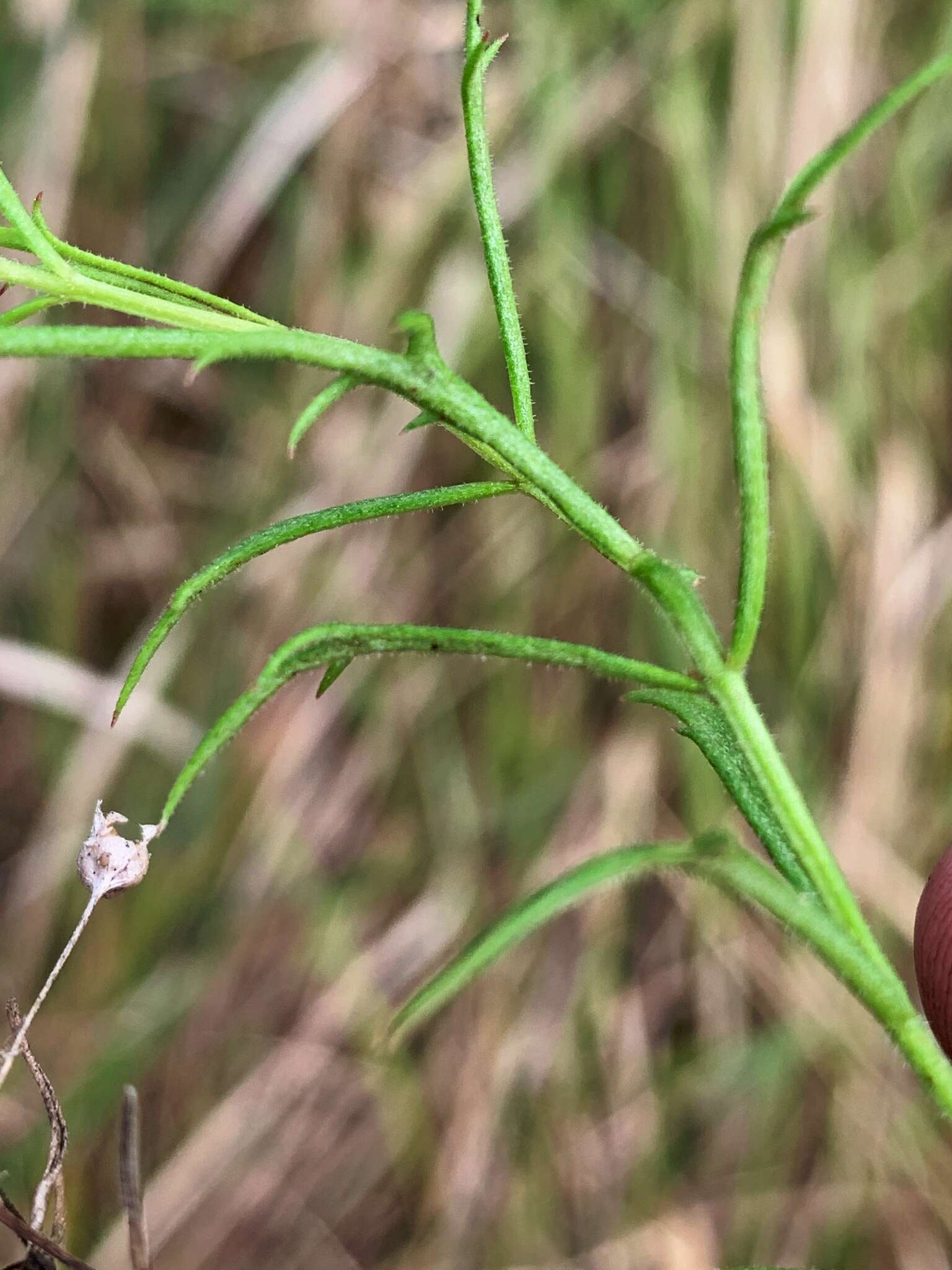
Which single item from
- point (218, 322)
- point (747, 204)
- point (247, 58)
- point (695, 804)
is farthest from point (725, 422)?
point (218, 322)

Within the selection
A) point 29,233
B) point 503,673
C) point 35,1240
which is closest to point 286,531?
point 29,233

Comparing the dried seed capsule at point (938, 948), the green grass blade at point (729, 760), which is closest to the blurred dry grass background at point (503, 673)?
the dried seed capsule at point (938, 948)

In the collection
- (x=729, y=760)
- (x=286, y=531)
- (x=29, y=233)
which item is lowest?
(x=729, y=760)

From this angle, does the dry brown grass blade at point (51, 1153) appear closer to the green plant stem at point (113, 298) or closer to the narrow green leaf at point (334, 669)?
the narrow green leaf at point (334, 669)

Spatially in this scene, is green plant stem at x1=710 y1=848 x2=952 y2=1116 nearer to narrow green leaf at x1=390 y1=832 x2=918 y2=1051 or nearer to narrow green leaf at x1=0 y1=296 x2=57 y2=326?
narrow green leaf at x1=390 y1=832 x2=918 y2=1051

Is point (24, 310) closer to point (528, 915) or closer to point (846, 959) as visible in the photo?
point (528, 915)

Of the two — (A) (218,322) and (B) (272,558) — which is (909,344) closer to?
(B) (272,558)
